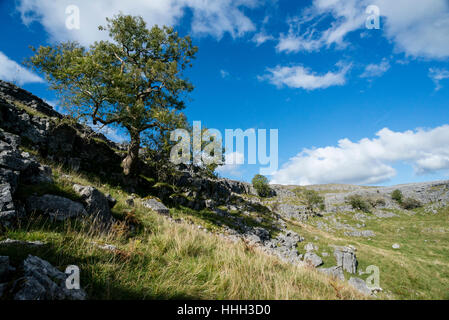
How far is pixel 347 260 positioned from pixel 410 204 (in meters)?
63.4

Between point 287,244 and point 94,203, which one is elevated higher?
point 94,203

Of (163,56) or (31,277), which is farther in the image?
(163,56)

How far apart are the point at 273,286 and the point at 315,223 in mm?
56469

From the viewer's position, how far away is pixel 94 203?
671 centimetres

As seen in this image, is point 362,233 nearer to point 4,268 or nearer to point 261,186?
point 261,186

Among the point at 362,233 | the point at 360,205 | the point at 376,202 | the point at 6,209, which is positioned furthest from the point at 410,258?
the point at 376,202

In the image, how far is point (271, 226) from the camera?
36.1 meters

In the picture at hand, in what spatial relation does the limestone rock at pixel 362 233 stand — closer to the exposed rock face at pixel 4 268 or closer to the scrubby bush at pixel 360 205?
the scrubby bush at pixel 360 205

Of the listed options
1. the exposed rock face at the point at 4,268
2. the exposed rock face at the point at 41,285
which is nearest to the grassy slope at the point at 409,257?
the exposed rock face at the point at 41,285

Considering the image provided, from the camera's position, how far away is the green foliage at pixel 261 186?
9449 centimetres

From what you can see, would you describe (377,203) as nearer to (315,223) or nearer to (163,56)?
(315,223)

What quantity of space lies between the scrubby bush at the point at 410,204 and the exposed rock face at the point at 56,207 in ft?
295

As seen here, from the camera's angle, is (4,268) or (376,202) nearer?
(4,268)

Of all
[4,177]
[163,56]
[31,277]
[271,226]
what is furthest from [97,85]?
[271,226]
